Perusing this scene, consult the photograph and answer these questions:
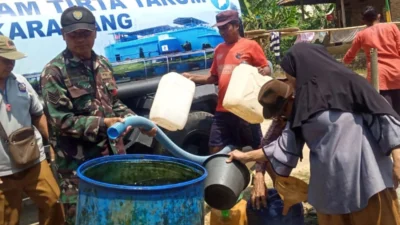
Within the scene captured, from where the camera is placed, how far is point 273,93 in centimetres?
310

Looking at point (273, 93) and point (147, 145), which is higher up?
point (273, 93)

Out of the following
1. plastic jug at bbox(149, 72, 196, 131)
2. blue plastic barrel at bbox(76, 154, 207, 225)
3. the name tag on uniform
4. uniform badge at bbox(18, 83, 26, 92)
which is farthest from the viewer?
plastic jug at bbox(149, 72, 196, 131)

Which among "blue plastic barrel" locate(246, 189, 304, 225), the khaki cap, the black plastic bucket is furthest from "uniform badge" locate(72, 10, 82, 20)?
"blue plastic barrel" locate(246, 189, 304, 225)

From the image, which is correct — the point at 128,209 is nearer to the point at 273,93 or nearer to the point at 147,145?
the point at 273,93

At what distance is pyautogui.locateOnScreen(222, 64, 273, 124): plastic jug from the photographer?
4.26m

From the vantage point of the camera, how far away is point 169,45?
5.35 m

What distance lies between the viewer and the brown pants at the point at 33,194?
3.71m

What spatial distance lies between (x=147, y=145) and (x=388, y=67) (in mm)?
2826

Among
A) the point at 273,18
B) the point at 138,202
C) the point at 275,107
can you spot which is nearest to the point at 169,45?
the point at 275,107

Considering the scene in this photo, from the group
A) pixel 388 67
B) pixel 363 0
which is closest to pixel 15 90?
pixel 388 67

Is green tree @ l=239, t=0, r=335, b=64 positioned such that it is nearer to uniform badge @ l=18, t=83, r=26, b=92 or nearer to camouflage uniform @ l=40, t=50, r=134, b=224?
uniform badge @ l=18, t=83, r=26, b=92

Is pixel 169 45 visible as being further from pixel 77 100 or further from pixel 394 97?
pixel 394 97

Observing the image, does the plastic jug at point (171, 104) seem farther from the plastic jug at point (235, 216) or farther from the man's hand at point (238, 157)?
the man's hand at point (238, 157)

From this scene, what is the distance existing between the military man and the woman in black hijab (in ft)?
3.18
